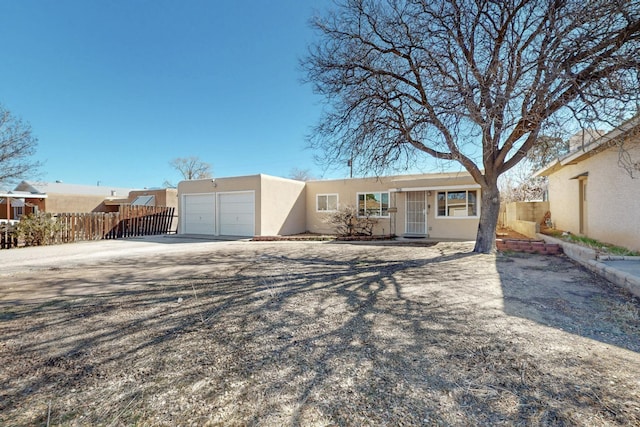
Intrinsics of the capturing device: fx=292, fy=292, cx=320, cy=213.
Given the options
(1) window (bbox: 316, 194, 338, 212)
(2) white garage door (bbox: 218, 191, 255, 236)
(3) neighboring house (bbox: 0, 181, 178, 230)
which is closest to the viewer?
(2) white garage door (bbox: 218, 191, 255, 236)

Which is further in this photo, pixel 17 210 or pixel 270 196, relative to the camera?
pixel 17 210

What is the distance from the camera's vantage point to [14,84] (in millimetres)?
13078

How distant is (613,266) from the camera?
18.6ft

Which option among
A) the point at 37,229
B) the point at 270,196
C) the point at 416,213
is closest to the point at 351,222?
the point at 416,213

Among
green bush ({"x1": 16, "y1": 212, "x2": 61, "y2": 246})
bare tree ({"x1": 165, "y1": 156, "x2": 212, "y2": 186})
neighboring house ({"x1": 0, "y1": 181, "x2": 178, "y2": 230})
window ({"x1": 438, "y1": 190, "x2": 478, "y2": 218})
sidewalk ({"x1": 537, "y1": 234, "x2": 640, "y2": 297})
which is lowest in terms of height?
sidewalk ({"x1": 537, "y1": 234, "x2": 640, "y2": 297})

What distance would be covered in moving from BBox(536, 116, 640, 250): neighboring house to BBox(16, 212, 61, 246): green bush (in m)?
17.8

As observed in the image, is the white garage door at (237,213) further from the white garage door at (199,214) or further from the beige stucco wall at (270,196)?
the white garage door at (199,214)

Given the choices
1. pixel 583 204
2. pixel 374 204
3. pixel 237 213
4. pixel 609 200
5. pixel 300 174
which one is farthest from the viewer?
pixel 300 174

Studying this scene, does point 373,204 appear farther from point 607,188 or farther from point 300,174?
point 300,174

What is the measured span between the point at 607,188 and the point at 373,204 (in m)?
8.79

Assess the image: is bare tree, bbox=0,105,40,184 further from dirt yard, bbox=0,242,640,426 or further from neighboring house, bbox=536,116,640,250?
neighboring house, bbox=536,116,640,250

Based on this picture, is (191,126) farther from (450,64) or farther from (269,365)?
(269,365)

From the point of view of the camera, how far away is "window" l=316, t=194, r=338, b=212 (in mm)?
16250

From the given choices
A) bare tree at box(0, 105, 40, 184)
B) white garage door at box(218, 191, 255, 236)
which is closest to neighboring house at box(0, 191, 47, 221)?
bare tree at box(0, 105, 40, 184)
